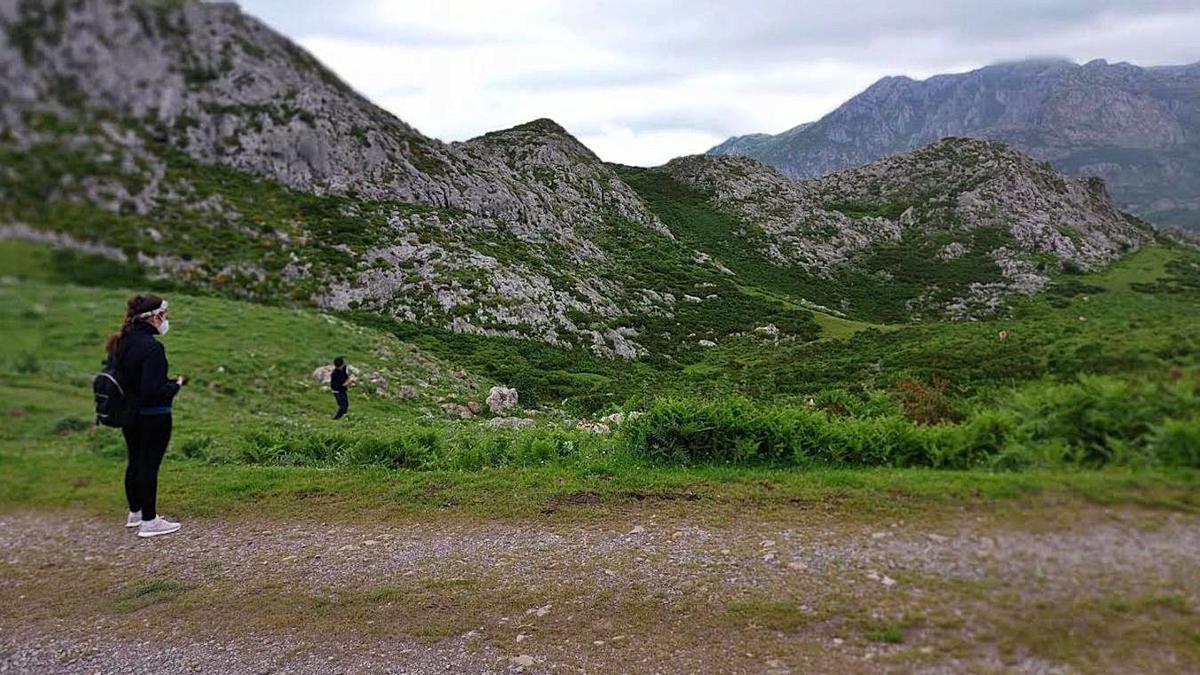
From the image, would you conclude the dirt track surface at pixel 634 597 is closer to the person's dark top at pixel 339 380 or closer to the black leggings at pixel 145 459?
the black leggings at pixel 145 459

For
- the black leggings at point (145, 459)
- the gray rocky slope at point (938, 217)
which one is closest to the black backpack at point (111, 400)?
the black leggings at point (145, 459)

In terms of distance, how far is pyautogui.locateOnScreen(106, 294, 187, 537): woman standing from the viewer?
9.93 metres

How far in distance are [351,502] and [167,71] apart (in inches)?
282

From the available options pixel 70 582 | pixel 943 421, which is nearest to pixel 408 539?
pixel 70 582

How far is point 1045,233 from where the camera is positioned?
109562 millimetres

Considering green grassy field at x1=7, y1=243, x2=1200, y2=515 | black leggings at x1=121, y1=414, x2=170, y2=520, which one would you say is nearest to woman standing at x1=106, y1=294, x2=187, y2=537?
black leggings at x1=121, y1=414, x2=170, y2=520

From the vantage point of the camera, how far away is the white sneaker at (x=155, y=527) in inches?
406

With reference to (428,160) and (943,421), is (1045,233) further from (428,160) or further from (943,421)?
(943,421)

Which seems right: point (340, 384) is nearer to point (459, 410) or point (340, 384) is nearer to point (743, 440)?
point (459, 410)

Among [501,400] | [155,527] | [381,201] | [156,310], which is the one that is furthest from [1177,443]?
[381,201]

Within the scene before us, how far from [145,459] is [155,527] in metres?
1.12

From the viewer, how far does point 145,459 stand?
10453 mm

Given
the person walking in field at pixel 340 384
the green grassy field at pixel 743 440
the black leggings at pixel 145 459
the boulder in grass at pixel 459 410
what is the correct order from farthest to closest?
the boulder in grass at pixel 459 410 → the person walking in field at pixel 340 384 → the black leggings at pixel 145 459 → the green grassy field at pixel 743 440

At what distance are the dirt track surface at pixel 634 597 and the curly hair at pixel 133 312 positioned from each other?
322cm
